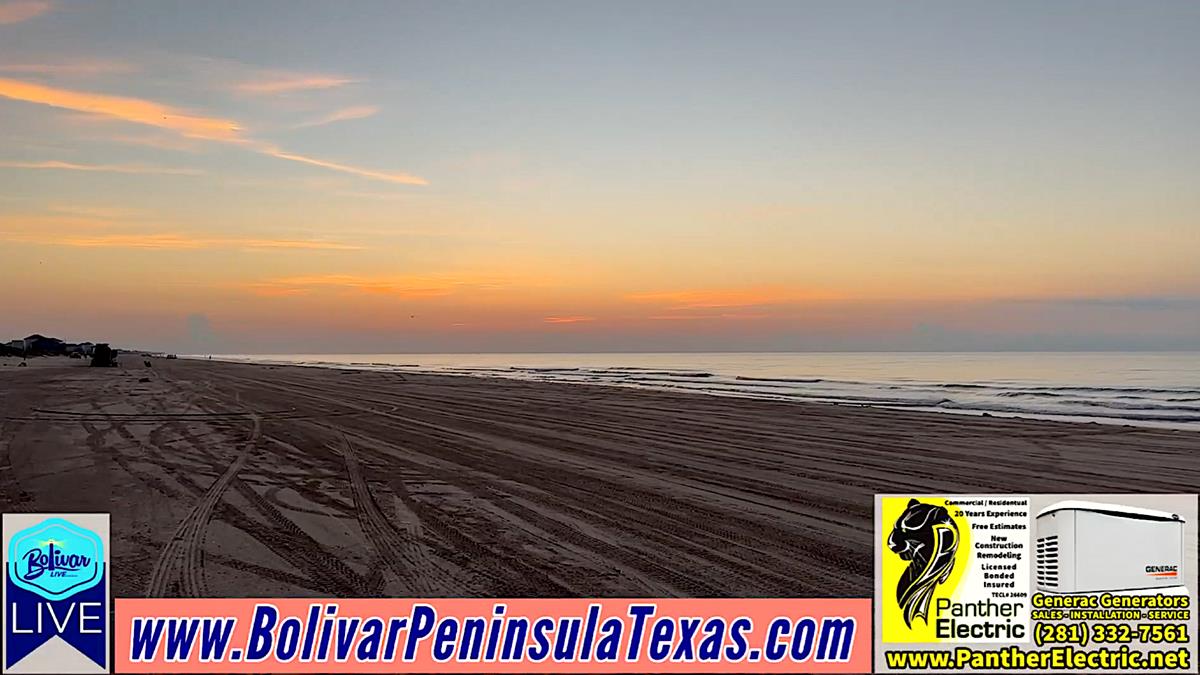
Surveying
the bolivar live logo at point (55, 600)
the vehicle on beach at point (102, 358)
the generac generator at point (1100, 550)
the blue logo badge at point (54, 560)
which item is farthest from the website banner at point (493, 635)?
the vehicle on beach at point (102, 358)

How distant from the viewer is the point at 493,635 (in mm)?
4809

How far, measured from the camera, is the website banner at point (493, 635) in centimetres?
442

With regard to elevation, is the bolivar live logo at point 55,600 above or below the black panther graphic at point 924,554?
below

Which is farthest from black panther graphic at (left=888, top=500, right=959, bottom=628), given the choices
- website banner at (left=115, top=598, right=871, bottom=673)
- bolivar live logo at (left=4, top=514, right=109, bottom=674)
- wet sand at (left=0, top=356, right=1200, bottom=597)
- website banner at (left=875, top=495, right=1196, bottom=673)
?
bolivar live logo at (left=4, top=514, right=109, bottom=674)

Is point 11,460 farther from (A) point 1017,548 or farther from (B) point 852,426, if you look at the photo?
(B) point 852,426

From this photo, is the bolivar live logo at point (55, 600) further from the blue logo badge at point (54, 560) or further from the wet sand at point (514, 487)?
the wet sand at point (514, 487)

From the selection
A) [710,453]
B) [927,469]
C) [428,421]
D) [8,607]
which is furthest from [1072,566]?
[428,421]

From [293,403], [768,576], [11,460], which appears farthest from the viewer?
[293,403]

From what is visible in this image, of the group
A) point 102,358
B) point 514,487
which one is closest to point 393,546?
point 514,487

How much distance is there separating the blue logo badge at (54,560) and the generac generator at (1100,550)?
5.79m

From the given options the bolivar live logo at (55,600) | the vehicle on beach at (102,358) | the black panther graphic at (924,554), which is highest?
the vehicle on beach at (102,358)

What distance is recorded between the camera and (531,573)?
5.88 meters

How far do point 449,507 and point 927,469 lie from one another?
287 inches

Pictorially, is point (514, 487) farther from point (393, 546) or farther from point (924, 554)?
point (924, 554)
